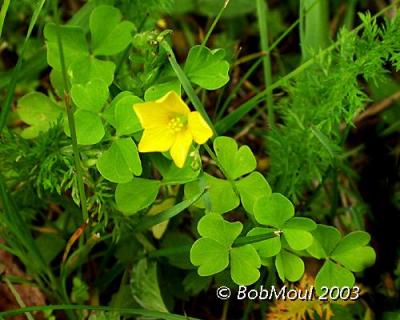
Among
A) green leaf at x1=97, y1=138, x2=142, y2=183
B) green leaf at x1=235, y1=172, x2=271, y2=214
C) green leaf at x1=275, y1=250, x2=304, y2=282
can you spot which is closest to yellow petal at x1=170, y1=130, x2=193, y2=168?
green leaf at x1=97, y1=138, x2=142, y2=183

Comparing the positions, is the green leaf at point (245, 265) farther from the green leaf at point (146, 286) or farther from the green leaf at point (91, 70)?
the green leaf at point (91, 70)

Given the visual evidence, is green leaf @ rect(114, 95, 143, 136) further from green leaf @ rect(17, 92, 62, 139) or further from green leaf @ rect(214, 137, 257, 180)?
green leaf @ rect(17, 92, 62, 139)

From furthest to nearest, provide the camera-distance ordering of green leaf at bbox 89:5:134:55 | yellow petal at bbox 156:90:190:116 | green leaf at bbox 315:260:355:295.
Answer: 1. green leaf at bbox 89:5:134:55
2. green leaf at bbox 315:260:355:295
3. yellow petal at bbox 156:90:190:116

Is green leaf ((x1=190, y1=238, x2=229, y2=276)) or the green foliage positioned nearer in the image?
green leaf ((x1=190, y1=238, x2=229, y2=276))

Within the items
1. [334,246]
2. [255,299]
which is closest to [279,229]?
[334,246]

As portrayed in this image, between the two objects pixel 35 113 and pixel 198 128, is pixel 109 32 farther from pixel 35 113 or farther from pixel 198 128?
pixel 198 128
